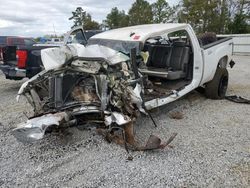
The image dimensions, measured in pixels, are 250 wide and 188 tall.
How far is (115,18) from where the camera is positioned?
44.3 metres

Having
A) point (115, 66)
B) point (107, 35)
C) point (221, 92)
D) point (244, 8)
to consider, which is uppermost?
point (244, 8)

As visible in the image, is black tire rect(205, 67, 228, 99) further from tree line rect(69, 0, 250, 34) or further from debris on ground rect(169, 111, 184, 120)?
tree line rect(69, 0, 250, 34)

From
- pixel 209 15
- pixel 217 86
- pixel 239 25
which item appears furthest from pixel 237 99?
pixel 209 15

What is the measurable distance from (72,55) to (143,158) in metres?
1.83

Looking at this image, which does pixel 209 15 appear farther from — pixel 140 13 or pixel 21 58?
pixel 21 58

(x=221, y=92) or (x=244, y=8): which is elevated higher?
(x=244, y=8)

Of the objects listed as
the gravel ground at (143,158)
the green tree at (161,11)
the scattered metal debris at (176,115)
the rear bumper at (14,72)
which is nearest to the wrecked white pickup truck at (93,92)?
the gravel ground at (143,158)

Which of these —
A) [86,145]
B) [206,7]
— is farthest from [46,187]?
[206,7]

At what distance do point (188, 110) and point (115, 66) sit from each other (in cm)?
238

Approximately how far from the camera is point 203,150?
3.99m

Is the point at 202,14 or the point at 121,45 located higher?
the point at 202,14

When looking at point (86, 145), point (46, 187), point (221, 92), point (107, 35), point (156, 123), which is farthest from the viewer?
point (221, 92)

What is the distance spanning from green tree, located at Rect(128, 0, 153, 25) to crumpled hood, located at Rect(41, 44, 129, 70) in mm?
33282

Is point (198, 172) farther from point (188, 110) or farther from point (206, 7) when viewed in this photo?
point (206, 7)
